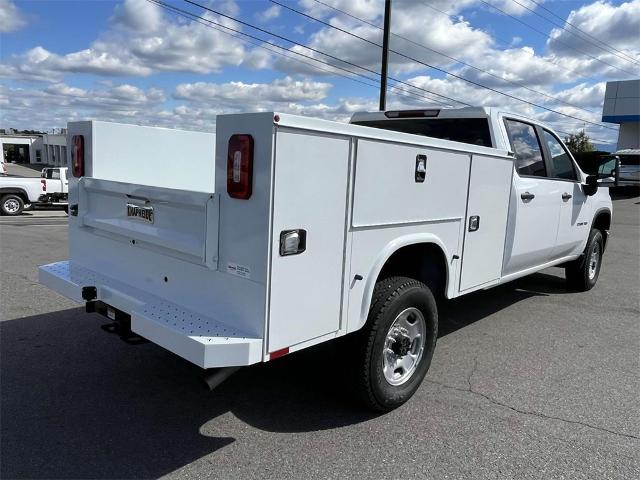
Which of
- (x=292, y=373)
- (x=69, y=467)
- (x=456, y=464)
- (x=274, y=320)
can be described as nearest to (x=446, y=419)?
(x=456, y=464)

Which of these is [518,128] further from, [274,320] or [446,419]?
[274,320]

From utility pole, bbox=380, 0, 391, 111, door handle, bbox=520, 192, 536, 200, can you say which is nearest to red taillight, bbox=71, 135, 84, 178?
door handle, bbox=520, 192, 536, 200

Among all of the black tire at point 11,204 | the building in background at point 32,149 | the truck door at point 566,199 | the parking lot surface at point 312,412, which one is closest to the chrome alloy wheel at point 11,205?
the black tire at point 11,204

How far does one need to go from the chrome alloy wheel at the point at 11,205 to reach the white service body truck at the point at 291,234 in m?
15.4

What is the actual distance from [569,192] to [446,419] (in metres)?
3.61

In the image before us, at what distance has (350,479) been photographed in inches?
115

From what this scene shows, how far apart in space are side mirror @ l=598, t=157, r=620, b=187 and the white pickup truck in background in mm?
15211

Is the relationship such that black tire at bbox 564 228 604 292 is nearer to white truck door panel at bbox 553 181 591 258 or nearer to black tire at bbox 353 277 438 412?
white truck door panel at bbox 553 181 591 258

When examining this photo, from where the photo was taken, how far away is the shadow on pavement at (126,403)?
121 inches

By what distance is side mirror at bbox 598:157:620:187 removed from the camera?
659cm

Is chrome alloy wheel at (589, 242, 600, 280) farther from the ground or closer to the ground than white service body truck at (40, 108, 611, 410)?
closer to the ground

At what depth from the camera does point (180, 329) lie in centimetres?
281

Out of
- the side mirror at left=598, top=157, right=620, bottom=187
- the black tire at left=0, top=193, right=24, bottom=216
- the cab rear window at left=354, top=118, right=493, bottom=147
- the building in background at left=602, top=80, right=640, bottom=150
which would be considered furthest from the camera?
the building in background at left=602, top=80, right=640, bottom=150

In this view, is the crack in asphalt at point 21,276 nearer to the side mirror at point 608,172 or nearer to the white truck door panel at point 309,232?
the white truck door panel at point 309,232
